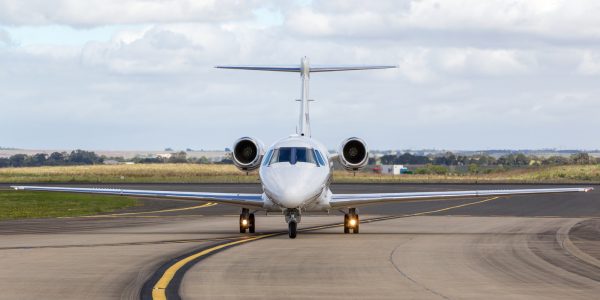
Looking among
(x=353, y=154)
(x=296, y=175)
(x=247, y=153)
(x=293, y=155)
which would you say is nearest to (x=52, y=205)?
(x=247, y=153)

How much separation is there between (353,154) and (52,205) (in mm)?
20353

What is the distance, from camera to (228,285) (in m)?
14.8

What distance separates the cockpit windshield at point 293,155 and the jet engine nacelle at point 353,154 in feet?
9.29

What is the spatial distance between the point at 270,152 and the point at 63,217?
42.1 ft

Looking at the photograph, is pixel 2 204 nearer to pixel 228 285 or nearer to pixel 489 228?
pixel 489 228

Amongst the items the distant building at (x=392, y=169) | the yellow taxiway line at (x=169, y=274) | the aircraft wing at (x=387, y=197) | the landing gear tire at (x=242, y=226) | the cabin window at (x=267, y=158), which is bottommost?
the yellow taxiway line at (x=169, y=274)

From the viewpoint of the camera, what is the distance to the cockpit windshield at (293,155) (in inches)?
1049

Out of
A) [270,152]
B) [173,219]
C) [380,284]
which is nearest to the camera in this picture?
[380,284]

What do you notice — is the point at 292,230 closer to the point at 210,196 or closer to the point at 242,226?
the point at 242,226

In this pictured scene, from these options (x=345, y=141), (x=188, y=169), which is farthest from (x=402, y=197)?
(x=188, y=169)

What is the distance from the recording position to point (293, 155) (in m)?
26.7

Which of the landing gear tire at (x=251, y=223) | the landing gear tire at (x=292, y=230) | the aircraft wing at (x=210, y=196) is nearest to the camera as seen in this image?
the landing gear tire at (x=292, y=230)

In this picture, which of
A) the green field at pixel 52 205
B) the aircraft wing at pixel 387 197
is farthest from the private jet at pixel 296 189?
the green field at pixel 52 205

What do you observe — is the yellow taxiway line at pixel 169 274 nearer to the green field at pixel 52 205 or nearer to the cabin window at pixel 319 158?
the cabin window at pixel 319 158
